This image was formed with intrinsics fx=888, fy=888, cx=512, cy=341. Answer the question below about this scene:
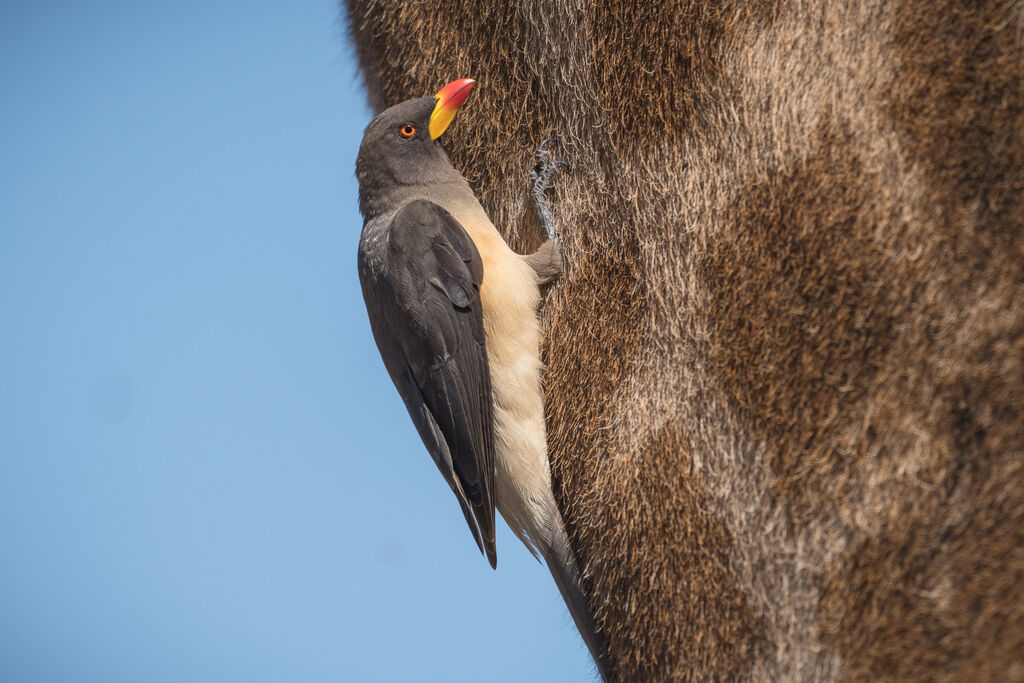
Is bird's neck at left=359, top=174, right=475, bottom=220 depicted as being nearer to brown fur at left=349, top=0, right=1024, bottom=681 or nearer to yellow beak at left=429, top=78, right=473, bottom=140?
yellow beak at left=429, top=78, right=473, bottom=140

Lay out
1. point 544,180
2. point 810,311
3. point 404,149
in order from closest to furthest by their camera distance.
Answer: point 810,311
point 544,180
point 404,149

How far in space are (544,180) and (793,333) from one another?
102cm

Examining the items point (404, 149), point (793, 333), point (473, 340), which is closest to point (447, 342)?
point (473, 340)

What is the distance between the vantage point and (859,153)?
6.61 ft

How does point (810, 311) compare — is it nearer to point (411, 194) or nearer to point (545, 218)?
point (545, 218)

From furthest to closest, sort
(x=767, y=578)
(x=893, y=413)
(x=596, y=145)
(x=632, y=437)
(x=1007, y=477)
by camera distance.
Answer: (x=596, y=145) → (x=632, y=437) → (x=767, y=578) → (x=893, y=413) → (x=1007, y=477)

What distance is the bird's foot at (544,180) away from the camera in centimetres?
273

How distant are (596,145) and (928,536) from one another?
1.38 m

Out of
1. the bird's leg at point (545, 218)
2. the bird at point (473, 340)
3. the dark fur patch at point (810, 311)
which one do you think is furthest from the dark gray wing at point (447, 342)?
the dark fur patch at point (810, 311)

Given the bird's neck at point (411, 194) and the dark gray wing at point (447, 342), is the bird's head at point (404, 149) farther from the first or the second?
the dark gray wing at point (447, 342)

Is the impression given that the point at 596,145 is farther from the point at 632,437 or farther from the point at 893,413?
the point at 893,413

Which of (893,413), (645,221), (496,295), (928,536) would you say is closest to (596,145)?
(645,221)

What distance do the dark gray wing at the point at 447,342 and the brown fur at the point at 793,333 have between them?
1.10 ft

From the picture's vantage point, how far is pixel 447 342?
116 inches
